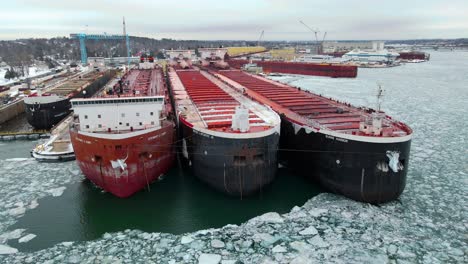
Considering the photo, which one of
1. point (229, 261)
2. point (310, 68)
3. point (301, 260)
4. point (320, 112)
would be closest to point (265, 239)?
point (301, 260)

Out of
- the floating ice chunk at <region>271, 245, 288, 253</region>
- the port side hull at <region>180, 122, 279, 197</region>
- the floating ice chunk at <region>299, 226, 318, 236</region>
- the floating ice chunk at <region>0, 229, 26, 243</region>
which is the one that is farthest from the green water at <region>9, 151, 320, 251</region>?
the floating ice chunk at <region>271, 245, 288, 253</region>

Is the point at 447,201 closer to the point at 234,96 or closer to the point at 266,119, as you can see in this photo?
the point at 266,119

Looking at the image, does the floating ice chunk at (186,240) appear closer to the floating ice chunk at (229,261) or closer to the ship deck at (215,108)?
the floating ice chunk at (229,261)

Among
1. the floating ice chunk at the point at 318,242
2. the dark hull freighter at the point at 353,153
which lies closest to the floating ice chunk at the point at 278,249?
the floating ice chunk at the point at 318,242

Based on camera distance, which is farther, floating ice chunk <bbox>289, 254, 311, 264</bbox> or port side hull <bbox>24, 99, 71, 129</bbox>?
port side hull <bbox>24, 99, 71, 129</bbox>

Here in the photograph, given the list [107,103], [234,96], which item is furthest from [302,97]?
[107,103]

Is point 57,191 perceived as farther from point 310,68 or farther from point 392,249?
point 310,68

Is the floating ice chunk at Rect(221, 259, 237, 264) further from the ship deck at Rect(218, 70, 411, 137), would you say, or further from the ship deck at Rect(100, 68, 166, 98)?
the ship deck at Rect(100, 68, 166, 98)
